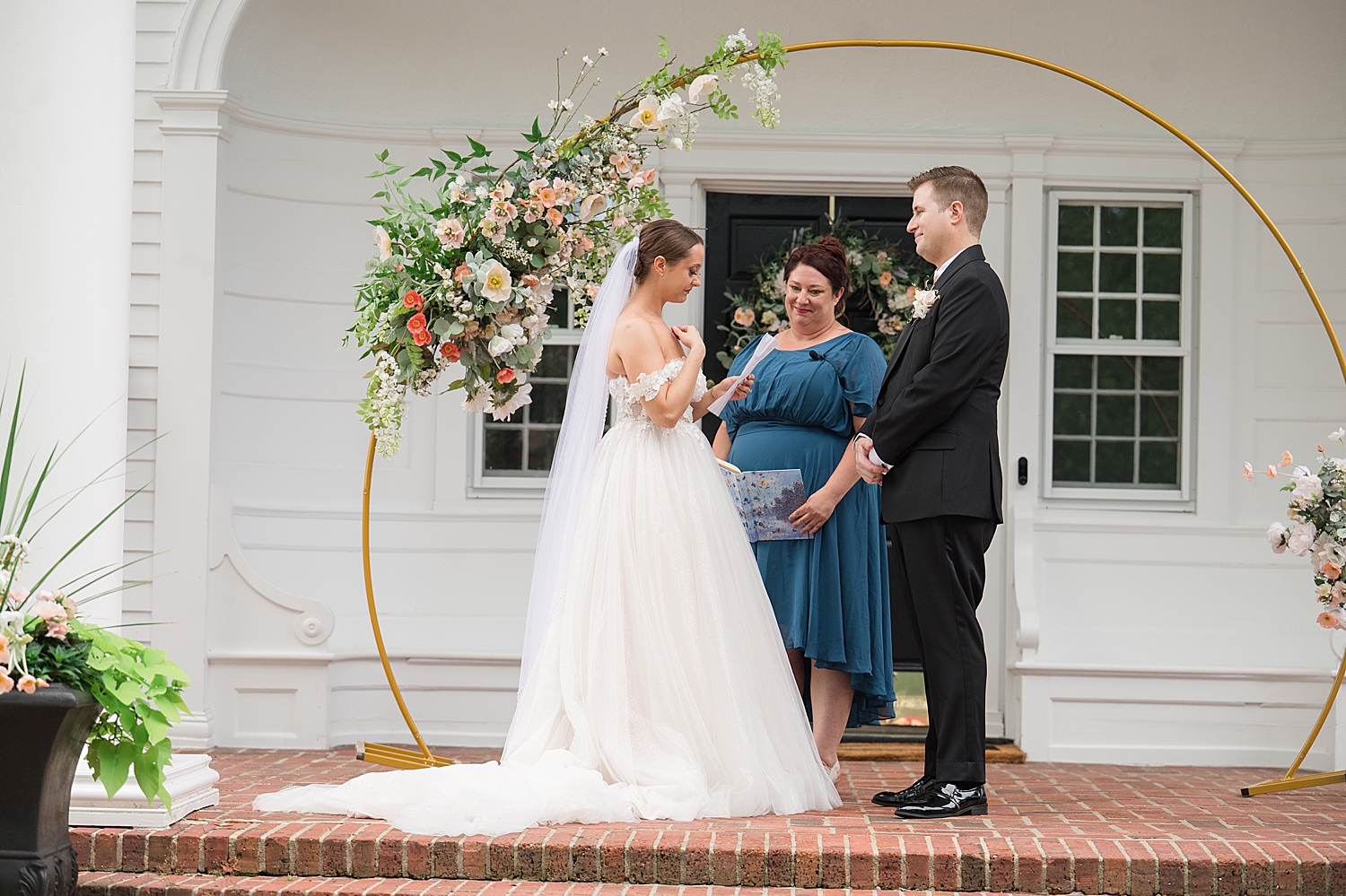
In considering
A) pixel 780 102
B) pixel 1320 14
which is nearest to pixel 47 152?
pixel 780 102

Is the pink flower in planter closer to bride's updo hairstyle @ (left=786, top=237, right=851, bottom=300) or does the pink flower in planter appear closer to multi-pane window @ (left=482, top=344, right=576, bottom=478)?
bride's updo hairstyle @ (left=786, top=237, right=851, bottom=300)

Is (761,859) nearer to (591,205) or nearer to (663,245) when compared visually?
(663,245)

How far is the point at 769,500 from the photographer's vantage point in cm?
466

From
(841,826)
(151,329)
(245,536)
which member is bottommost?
(841,826)

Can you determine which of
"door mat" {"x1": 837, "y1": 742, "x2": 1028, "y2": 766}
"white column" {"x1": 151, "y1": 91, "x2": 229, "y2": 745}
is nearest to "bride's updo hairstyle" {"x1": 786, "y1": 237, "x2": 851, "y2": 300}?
"door mat" {"x1": 837, "y1": 742, "x2": 1028, "y2": 766}

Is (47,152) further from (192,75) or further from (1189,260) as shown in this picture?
(1189,260)

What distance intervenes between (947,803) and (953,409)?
48.6 inches

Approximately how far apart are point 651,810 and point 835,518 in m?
1.34

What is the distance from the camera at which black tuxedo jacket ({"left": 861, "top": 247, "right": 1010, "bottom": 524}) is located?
3.99m

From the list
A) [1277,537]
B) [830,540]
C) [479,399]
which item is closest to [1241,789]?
[1277,537]

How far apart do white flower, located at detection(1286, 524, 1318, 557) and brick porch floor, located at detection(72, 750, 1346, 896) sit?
41.8 inches

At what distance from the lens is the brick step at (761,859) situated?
11.4ft

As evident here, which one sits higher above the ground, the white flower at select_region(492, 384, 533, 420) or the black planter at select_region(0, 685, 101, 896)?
the white flower at select_region(492, 384, 533, 420)

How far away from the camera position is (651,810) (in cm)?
384
